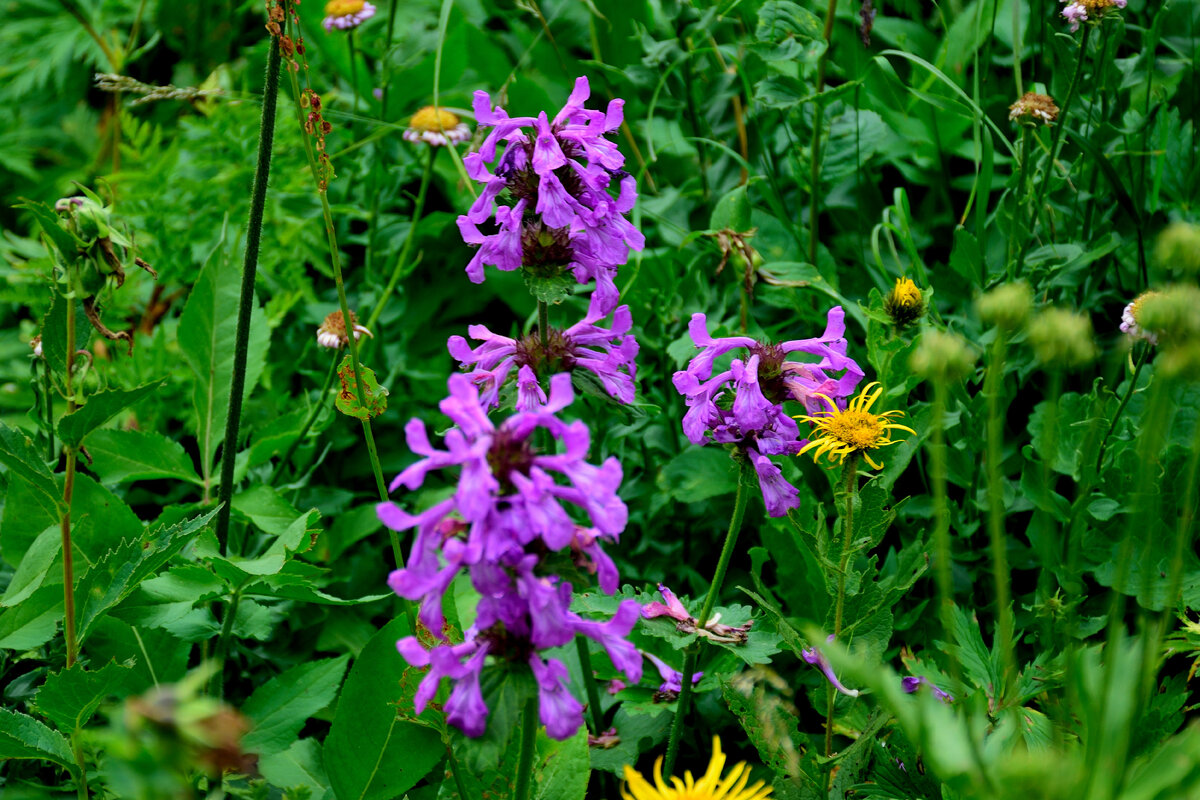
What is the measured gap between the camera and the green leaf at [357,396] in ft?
3.93

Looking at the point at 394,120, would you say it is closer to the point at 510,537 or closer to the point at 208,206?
the point at 208,206

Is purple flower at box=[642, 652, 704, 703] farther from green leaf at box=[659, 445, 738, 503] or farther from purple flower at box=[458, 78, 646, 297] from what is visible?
purple flower at box=[458, 78, 646, 297]

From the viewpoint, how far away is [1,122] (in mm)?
3088

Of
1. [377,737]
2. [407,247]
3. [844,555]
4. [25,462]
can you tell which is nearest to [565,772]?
[377,737]

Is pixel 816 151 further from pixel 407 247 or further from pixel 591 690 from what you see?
pixel 591 690

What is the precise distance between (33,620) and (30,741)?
0.23m

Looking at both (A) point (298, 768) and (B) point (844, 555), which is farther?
(A) point (298, 768)

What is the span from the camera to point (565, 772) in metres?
1.19

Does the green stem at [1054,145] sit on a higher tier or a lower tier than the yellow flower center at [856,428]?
higher

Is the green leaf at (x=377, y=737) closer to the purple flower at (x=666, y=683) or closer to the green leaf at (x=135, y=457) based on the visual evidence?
the purple flower at (x=666, y=683)

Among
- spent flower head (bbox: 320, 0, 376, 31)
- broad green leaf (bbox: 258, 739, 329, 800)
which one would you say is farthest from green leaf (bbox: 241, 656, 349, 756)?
spent flower head (bbox: 320, 0, 376, 31)

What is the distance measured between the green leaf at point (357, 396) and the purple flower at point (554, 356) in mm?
114

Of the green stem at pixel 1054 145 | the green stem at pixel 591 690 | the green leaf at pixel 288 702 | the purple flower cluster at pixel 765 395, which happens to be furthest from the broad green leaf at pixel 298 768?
the green stem at pixel 1054 145

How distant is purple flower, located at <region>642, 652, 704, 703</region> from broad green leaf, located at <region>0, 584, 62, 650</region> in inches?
31.7
